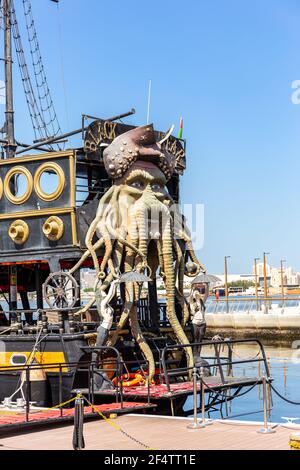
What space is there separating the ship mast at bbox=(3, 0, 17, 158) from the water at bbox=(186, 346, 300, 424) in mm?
9202

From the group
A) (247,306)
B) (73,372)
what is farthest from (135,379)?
(247,306)

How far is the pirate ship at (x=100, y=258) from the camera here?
16.8 m

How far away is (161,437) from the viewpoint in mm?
12250

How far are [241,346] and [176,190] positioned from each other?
33.5 metres

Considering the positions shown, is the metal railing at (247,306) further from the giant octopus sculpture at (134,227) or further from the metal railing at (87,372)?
the metal railing at (87,372)

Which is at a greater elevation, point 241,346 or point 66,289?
point 66,289

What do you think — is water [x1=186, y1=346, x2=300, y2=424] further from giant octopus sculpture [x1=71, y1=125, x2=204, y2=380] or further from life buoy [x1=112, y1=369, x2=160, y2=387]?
giant octopus sculpture [x1=71, y1=125, x2=204, y2=380]

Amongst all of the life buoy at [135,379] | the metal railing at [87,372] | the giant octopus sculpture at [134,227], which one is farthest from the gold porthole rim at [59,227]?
the life buoy at [135,379]

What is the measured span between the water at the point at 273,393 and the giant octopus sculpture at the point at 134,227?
7.82 ft

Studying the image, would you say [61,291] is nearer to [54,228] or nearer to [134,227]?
[54,228]

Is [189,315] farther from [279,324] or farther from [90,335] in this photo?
[279,324]

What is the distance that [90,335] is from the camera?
1697 centimetres

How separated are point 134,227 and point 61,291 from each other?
7.10 feet
